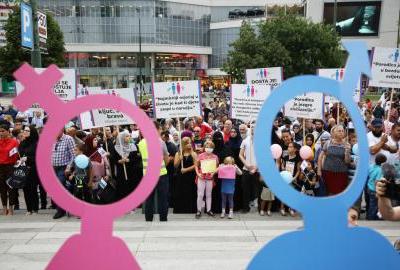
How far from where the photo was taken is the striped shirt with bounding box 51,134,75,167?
27.8ft

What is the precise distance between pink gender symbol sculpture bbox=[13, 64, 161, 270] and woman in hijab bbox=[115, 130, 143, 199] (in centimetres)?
528

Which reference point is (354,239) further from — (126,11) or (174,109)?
(126,11)

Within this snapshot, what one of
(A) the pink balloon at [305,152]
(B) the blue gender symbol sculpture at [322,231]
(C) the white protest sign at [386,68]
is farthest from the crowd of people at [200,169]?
(B) the blue gender symbol sculpture at [322,231]

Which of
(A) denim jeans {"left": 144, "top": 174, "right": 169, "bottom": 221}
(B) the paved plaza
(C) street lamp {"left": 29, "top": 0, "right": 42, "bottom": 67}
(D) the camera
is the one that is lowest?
(B) the paved plaza

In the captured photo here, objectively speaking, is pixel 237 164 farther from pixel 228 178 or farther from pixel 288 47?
pixel 288 47

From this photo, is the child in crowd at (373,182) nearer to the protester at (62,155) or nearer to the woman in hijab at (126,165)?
the woman in hijab at (126,165)

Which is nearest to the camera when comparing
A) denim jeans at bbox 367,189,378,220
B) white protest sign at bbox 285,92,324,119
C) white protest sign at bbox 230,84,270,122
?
denim jeans at bbox 367,189,378,220

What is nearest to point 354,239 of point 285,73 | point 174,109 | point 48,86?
point 48,86

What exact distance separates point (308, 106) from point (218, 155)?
235 cm

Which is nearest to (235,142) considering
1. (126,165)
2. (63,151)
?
(126,165)

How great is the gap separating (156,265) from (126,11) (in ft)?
198

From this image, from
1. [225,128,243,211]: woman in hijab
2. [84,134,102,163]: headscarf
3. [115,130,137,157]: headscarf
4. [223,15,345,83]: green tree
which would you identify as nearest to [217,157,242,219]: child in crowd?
[225,128,243,211]: woman in hijab

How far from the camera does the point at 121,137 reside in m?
9.18

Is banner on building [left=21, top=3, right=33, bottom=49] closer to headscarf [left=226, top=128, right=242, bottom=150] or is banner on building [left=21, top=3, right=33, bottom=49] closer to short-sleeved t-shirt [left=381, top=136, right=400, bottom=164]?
headscarf [left=226, top=128, right=242, bottom=150]
